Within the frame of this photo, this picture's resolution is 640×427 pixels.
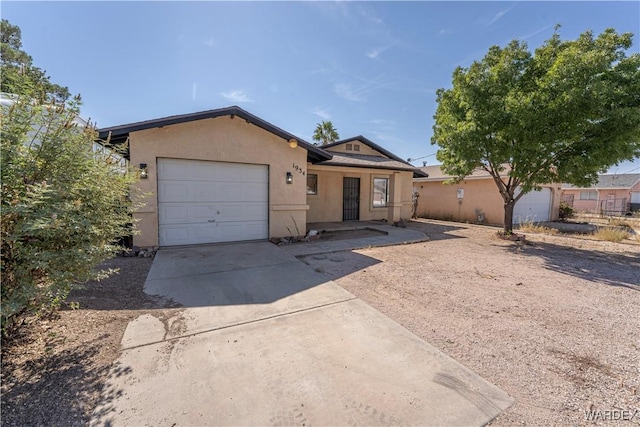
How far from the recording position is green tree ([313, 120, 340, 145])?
2884 centimetres

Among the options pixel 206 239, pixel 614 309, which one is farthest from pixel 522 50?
pixel 206 239

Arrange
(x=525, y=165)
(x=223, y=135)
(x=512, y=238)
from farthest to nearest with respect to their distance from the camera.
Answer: (x=512, y=238)
(x=525, y=165)
(x=223, y=135)

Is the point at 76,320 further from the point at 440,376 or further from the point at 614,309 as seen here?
the point at 614,309

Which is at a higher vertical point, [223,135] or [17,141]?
[223,135]

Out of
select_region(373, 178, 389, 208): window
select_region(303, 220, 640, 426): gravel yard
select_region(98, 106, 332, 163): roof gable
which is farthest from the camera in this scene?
select_region(373, 178, 389, 208): window

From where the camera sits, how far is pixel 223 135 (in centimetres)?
765

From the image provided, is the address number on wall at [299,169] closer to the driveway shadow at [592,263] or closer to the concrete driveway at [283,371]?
the concrete driveway at [283,371]

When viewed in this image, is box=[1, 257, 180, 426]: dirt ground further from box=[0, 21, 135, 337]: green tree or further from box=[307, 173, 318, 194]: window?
box=[307, 173, 318, 194]: window

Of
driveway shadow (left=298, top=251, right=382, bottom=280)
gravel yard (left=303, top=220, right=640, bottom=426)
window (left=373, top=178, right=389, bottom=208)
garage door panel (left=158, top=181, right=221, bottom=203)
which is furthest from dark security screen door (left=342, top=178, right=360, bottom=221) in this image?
garage door panel (left=158, top=181, right=221, bottom=203)

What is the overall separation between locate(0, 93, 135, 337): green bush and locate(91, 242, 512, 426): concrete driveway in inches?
39.7

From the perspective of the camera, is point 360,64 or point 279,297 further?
point 360,64

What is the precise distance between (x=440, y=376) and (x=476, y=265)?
4.89m

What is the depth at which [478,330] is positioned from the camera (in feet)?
11.4

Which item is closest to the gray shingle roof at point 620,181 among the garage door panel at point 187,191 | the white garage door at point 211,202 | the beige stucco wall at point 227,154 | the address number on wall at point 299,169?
the address number on wall at point 299,169
